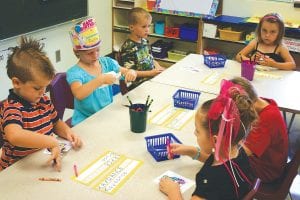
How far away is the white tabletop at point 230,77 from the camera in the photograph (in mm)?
2410

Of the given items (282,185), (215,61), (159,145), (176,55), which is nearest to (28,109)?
(159,145)

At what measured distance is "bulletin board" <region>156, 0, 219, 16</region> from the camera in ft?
15.4

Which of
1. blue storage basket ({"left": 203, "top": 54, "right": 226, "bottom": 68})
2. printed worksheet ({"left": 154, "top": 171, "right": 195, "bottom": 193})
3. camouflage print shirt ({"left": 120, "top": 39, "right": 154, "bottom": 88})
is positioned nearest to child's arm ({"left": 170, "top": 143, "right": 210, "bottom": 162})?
printed worksheet ({"left": 154, "top": 171, "right": 195, "bottom": 193})

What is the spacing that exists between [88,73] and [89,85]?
0.23 m

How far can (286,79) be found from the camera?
2740 millimetres

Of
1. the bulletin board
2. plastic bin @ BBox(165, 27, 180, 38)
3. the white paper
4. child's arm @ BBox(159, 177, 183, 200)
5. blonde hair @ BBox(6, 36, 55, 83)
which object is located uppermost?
the bulletin board

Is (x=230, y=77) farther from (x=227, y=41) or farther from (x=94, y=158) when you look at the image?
(x=227, y=41)

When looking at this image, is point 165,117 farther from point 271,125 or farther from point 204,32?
point 204,32

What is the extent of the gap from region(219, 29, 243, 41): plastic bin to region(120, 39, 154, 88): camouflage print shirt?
1.95m

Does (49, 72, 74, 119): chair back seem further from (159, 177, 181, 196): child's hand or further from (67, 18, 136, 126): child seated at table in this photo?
(159, 177, 181, 196): child's hand

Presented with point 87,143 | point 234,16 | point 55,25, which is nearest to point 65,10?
point 55,25

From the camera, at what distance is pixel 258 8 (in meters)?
4.61

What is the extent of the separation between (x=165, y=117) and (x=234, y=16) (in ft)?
10.6

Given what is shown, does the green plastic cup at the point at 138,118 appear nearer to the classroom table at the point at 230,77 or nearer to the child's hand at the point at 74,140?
the child's hand at the point at 74,140
